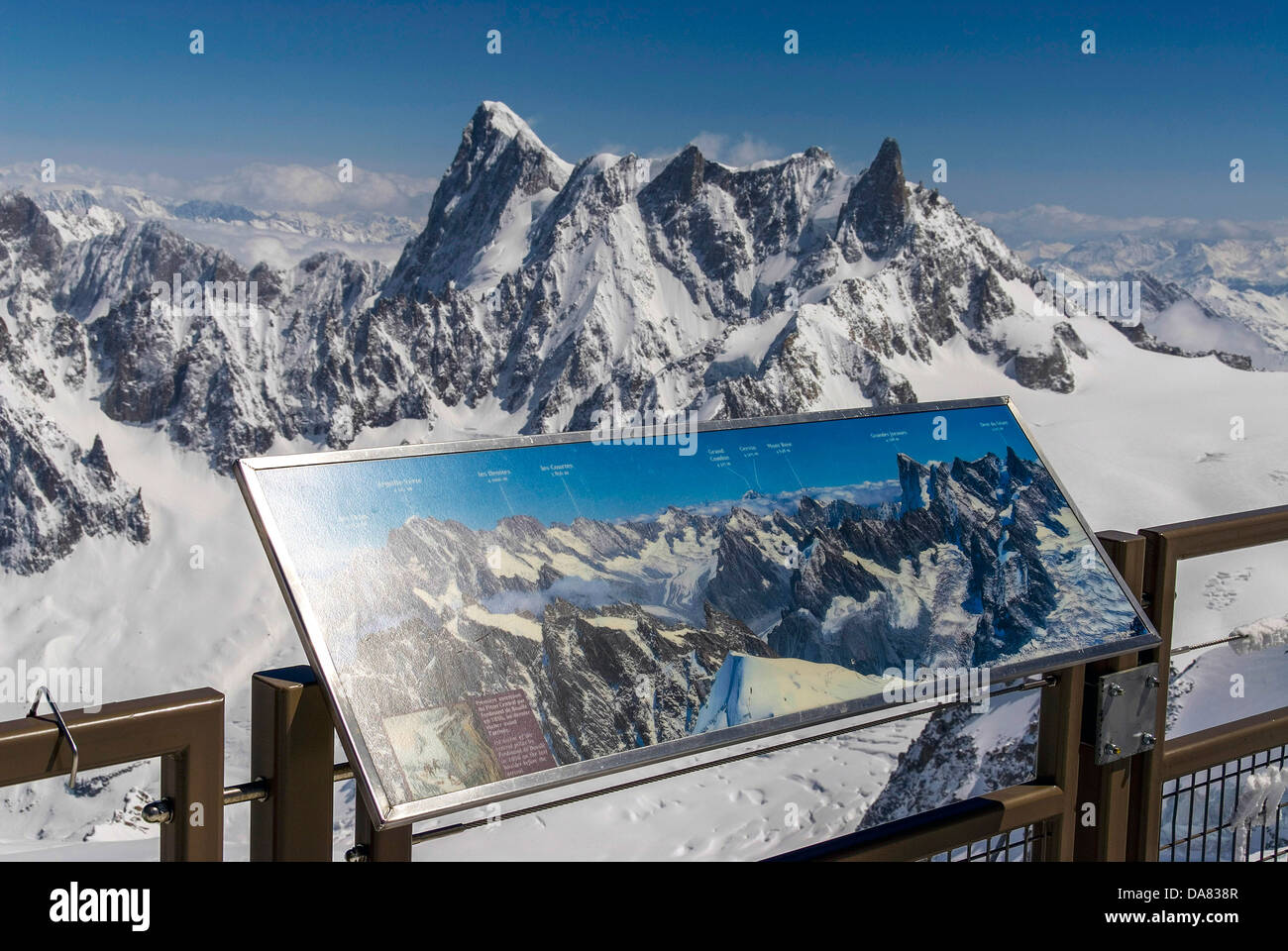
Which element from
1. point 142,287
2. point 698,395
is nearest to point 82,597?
point 142,287

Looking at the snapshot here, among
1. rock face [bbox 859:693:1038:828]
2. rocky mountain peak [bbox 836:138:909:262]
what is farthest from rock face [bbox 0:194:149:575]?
rock face [bbox 859:693:1038:828]

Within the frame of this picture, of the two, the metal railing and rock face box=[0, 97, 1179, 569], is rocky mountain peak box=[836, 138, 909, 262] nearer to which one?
rock face box=[0, 97, 1179, 569]

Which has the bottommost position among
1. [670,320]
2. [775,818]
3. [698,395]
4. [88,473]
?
[775,818]

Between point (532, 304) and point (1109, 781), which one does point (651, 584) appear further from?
point (532, 304)

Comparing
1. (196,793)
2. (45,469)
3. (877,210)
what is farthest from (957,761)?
(45,469)

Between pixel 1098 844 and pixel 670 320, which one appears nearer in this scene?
pixel 1098 844
